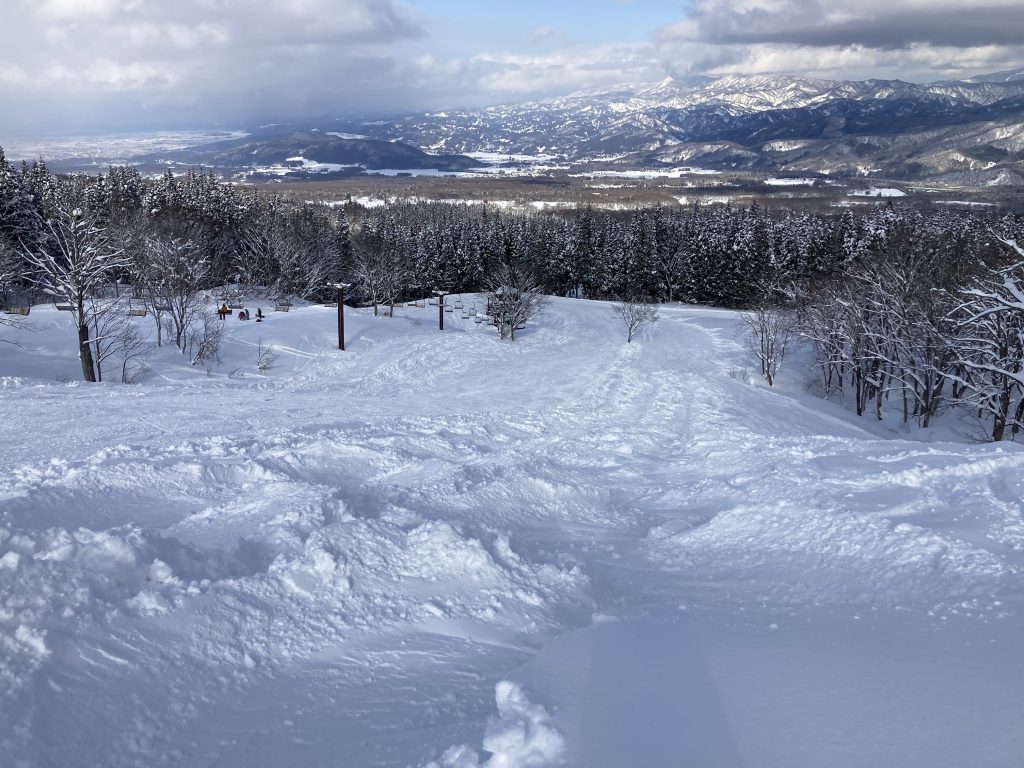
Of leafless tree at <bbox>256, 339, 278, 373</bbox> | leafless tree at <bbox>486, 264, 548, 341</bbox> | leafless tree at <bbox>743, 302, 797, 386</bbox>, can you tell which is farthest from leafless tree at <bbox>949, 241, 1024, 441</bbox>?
leafless tree at <bbox>256, 339, 278, 373</bbox>

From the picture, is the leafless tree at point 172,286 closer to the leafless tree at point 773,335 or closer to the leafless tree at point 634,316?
the leafless tree at point 634,316

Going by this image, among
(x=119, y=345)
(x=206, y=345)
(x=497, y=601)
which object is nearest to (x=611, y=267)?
(x=206, y=345)

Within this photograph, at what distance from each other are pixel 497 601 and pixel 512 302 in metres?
34.1

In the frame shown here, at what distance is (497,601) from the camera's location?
6629 millimetres

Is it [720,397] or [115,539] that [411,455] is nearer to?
[115,539]

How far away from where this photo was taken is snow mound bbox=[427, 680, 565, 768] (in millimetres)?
4215

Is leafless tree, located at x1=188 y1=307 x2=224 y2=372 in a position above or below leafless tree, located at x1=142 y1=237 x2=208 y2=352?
below

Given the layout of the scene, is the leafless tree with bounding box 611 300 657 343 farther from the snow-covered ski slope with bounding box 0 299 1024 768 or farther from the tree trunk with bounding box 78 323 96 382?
the snow-covered ski slope with bounding box 0 299 1024 768

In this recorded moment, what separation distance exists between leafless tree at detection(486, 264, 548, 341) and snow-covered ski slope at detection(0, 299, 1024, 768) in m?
27.5

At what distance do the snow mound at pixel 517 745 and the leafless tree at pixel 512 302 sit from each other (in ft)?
117

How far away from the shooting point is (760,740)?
449 cm

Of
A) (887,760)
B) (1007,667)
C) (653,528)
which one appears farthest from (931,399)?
(887,760)

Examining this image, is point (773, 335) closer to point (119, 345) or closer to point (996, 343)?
point (996, 343)

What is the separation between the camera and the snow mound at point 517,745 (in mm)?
4215
